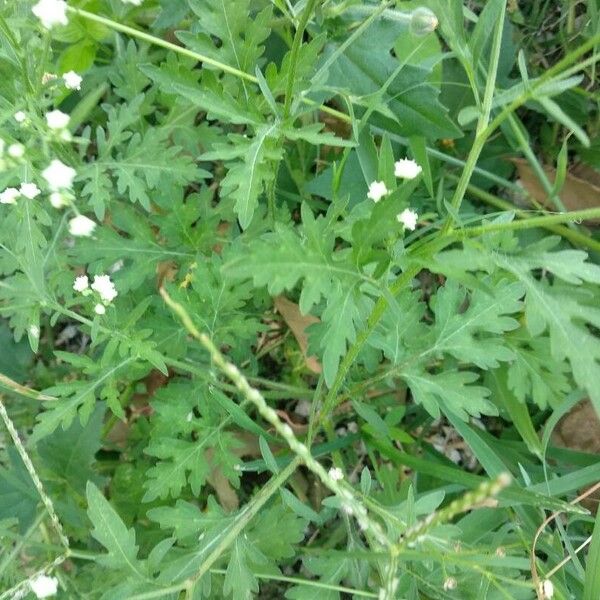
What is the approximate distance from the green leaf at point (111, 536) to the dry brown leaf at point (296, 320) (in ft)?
2.43

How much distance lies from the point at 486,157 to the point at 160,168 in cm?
99

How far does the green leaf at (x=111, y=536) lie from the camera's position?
1265 mm

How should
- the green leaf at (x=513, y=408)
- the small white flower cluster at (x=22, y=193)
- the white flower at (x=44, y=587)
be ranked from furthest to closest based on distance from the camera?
1. the green leaf at (x=513, y=408)
2. the small white flower cluster at (x=22, y=193)
3. the white flower at (x=44, y=587)

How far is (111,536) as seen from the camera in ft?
4.15

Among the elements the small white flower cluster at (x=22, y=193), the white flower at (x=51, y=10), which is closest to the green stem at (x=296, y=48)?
the white flower at (x=51, y=10)

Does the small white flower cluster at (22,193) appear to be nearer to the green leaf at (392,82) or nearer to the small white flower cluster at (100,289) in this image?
the small white flower cluster at (100,289)

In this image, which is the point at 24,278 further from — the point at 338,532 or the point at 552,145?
the point at 552,145

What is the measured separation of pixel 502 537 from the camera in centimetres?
148

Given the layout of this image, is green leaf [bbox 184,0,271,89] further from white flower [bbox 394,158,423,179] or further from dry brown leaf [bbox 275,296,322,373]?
dry brown leaf [bbox 275,296,322,373]

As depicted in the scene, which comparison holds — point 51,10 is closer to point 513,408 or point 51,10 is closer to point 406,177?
point 406,177

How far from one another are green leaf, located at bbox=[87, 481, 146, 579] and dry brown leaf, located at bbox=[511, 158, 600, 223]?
143 cm

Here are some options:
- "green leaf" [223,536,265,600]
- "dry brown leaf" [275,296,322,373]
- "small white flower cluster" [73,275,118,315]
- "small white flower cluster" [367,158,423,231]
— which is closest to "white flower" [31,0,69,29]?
"small white flower cluster" [73,275,118,315]

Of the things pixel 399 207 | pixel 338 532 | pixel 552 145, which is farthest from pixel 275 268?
pixel 552 145

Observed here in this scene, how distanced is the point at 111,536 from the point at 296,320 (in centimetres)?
80
